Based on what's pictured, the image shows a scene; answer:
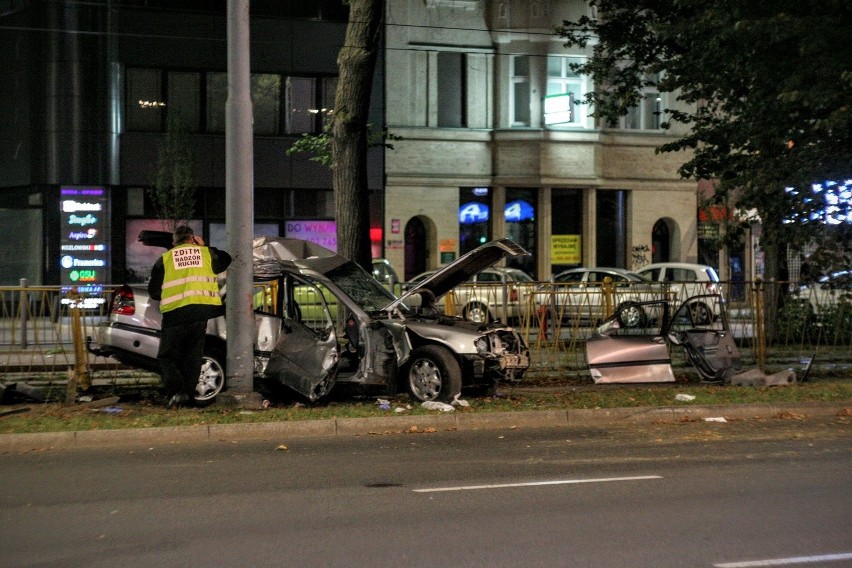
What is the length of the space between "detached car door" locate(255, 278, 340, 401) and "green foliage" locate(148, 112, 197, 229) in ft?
58.5

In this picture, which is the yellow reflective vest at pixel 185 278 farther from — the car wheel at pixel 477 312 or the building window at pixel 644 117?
the building window at pixel 644 117

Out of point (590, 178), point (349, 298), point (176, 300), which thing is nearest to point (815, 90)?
point (349, 298)

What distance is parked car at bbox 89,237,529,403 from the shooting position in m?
12.0

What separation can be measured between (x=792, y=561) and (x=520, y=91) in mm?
27957

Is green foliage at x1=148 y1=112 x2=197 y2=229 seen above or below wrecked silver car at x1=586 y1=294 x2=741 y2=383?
above

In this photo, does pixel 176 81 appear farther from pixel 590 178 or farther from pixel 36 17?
pixel 590 178

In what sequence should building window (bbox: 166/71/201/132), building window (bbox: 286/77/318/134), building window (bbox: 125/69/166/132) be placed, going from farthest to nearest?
building window (bbox: 286/77/318/134) → building window (bbox: 166/71/201/132) → building window (bbox: 125/69/166/132)

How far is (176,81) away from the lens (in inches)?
1220

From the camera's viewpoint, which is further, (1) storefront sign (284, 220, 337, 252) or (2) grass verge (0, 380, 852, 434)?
(1) storefront sign (284, 220, 337, 252)

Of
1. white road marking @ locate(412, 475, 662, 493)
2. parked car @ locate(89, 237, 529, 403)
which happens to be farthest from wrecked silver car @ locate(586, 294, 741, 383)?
white road marking @ locate(412, 475, 662, 493)

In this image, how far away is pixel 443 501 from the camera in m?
7.57

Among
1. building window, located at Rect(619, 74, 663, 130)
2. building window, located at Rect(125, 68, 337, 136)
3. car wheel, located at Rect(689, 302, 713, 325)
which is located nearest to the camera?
car wheel, located at Rect(689, 302, 713, 325)

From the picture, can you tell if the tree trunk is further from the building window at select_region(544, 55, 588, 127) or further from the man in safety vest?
the building window at select_region(544, 55, 588, 127)

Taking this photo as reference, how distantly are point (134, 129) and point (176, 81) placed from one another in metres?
1.90
